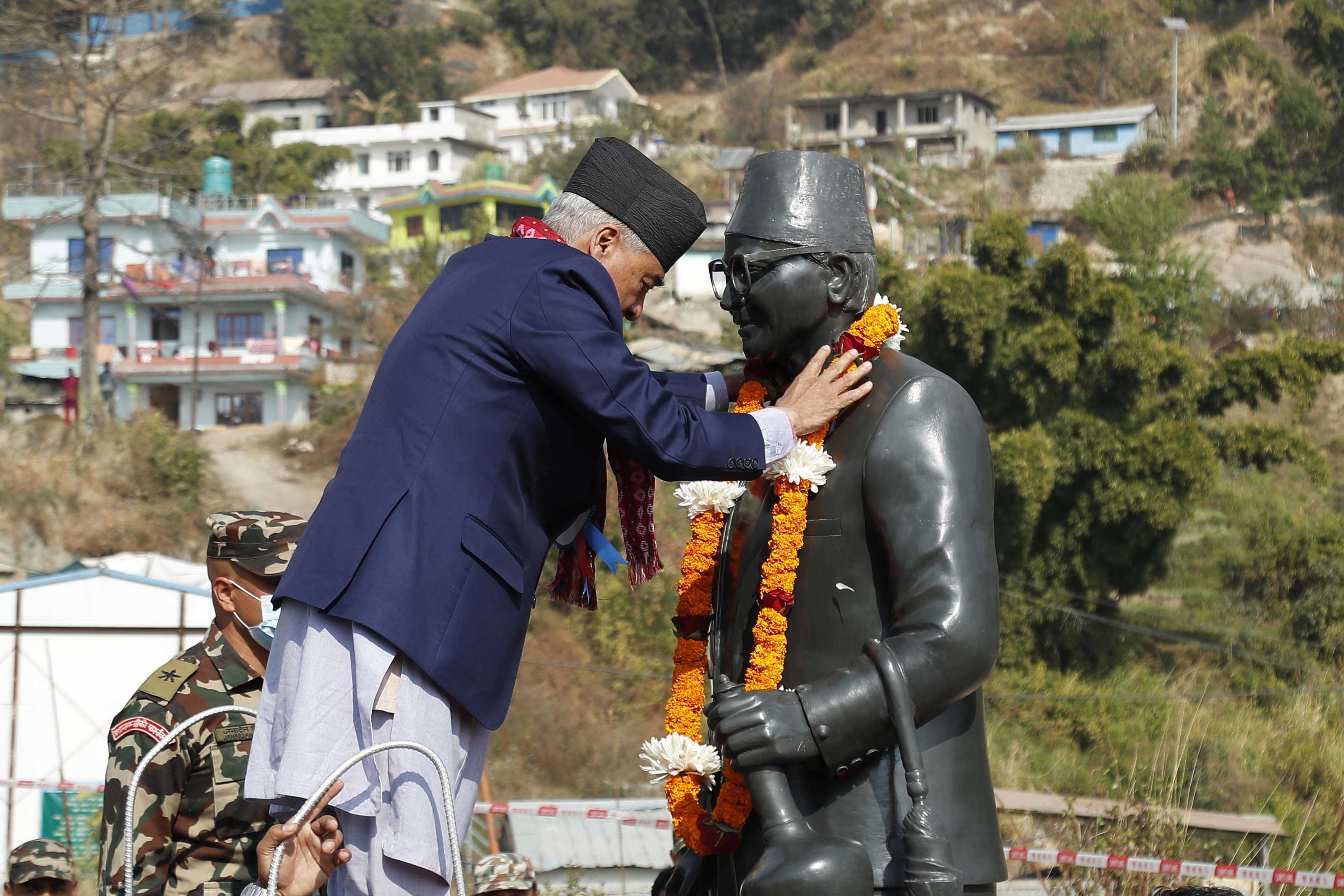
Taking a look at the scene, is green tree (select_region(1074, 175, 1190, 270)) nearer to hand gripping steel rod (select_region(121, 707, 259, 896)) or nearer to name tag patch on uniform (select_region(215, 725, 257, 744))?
name tag patch on uniform (select_region(215, 725, 257, 744))

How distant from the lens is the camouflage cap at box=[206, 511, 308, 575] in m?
3.92

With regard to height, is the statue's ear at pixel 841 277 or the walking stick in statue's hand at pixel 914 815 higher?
the statue's ear at pixel 841 277

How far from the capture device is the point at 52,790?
29.1 feet

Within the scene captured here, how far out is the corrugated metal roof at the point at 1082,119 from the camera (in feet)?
161

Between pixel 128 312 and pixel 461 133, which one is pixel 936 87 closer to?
pixel 461 133

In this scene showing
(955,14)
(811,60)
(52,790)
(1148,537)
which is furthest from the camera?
(955,14)

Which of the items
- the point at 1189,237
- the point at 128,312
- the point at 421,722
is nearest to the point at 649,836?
the point at 421,722

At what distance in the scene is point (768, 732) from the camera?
266cm

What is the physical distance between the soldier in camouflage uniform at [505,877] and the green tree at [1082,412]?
1141cm

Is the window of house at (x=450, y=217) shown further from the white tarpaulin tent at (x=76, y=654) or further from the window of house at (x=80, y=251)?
the white tarpaulin tent at (x=76, y=654)

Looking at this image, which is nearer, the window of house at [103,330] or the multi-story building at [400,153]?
the window of house at [103,330]

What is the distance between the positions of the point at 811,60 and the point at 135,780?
61848 mm

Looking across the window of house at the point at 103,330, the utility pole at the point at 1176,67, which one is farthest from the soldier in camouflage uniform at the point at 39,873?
the utility pole at the point at 1176,67

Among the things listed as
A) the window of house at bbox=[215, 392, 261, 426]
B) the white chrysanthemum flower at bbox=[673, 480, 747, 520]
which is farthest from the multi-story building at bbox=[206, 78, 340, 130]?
the white chrysanthemum flower at bbox=[673, 480, 747, 520]
